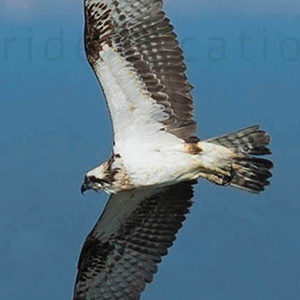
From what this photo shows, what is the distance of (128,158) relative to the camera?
9852 millimetres

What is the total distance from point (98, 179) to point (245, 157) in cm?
133

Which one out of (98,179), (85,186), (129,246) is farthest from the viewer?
(129,246)

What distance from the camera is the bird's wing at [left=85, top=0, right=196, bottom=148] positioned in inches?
384

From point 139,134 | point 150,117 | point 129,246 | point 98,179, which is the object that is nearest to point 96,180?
point 98,179

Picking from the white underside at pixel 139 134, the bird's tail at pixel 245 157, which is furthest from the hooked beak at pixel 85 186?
the bird's tail at pixel 245 157

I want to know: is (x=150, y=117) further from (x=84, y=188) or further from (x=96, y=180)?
(x=84, y=188)

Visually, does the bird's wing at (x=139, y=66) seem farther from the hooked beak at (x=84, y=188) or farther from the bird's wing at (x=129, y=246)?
the bird's wing at (x=129, y=246)

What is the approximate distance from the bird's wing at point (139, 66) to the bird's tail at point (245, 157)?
0.33 metres

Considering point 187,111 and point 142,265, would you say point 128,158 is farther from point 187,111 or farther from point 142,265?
point 142,265

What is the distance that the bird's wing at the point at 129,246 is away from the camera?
10.9 metres

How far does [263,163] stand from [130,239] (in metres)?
1.67

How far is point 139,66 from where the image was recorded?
9.93 meters

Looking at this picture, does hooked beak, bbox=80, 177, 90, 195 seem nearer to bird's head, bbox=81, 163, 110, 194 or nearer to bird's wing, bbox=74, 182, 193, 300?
bird's head, bbox=81, 163, 110, 194

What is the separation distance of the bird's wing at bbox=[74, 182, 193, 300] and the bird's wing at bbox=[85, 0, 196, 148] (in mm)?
1010
